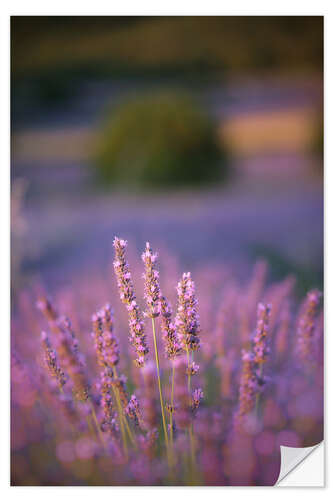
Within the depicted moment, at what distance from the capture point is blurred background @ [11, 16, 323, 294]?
1748mm

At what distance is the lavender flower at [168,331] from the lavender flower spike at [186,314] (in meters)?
0.02

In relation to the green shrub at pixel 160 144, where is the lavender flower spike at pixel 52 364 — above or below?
below

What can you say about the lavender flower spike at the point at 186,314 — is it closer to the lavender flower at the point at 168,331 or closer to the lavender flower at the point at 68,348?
the lavender flower at the point at 168,331

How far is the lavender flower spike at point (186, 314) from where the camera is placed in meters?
1.25

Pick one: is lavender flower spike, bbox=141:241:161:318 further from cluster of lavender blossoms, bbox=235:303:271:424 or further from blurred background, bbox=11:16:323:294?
blurred background, bbox=11:16:323:294

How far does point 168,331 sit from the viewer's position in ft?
4.13

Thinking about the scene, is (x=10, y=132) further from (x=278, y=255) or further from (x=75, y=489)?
(x=75, y=489)

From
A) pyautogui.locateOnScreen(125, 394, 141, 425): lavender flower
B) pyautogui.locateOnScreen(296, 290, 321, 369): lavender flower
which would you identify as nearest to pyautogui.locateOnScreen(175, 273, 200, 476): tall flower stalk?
pyautogui.locateOnScreen(125, 394, 141, 425): lavender flower

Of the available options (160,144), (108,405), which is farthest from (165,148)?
(108,405)

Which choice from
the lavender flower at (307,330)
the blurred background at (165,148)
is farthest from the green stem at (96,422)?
the lavender flower at (307,330)

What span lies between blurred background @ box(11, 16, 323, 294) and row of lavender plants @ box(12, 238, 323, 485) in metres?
0.13
